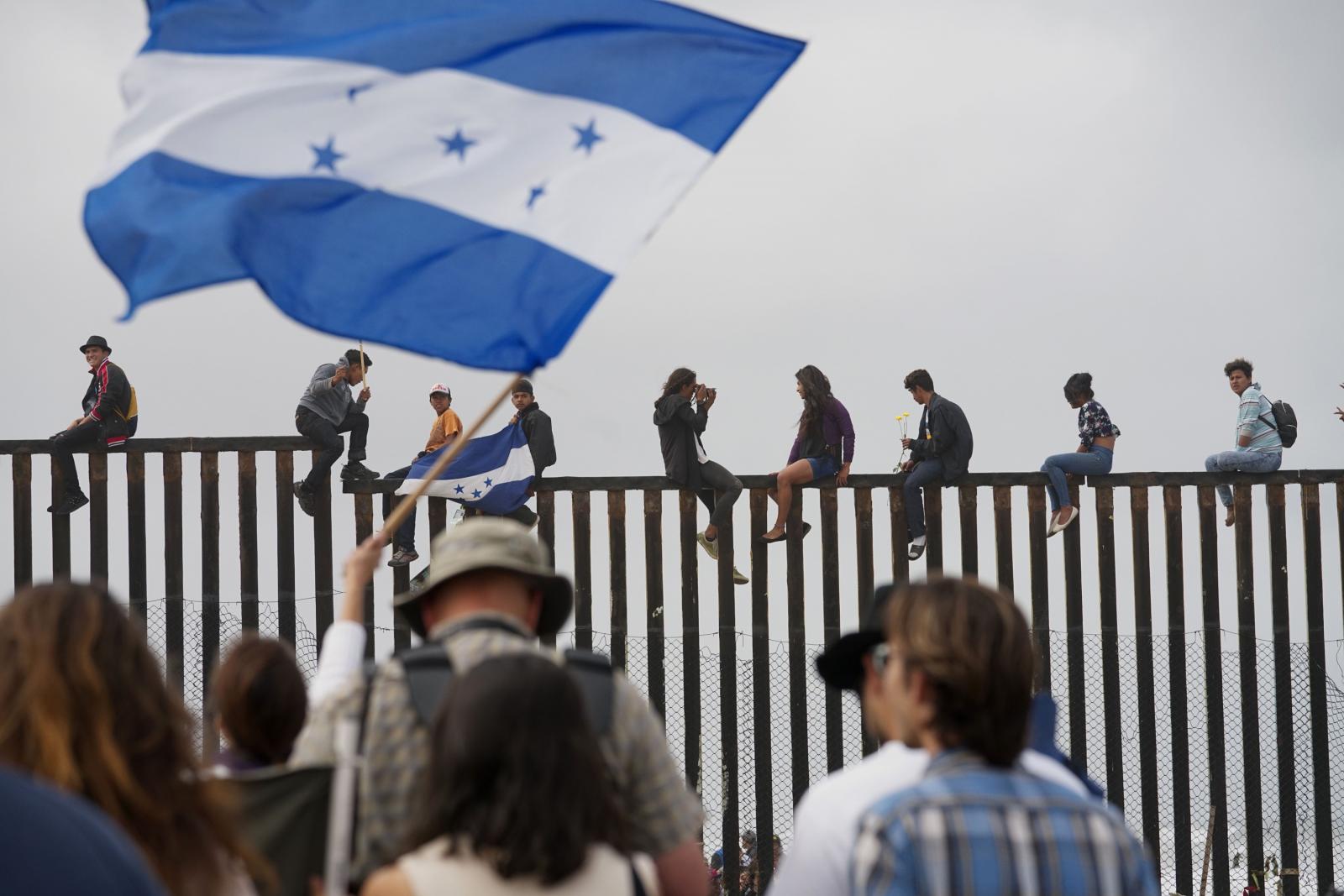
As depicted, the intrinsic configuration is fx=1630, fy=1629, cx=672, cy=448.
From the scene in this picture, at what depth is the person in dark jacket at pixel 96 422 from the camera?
46.1ft

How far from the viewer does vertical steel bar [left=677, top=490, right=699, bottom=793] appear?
14.5m

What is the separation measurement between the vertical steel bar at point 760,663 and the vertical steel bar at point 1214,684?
13.0ft

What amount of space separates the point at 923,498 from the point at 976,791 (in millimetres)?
12104

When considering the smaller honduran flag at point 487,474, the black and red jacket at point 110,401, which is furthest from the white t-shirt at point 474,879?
the black and red jacket at point 110,401

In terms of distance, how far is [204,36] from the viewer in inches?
226

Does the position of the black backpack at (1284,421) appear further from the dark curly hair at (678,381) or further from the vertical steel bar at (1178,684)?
the dark curly hair at (678,381)

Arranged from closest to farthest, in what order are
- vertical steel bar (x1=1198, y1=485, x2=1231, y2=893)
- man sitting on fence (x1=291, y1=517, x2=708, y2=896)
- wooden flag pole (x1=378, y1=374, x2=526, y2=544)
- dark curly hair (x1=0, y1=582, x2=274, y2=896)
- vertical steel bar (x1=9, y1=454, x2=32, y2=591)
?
dark curly hair (x1=0, y1=582, x2=274, y2=896) → man sitting on fence (x1=291, y1=517, x2=708, y2=896) → wooden flag pole (x1=378, y1=374, x2=526, y2=544) → vertical steel bar (x1=9, y1=454, x2=32, y2=591) → vertical steel bar (x1=1198, y1=485, x2=1231, y2=893)

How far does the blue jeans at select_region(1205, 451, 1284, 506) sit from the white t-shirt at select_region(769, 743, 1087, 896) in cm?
1242

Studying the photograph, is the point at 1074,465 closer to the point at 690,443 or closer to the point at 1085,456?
the point at 1085,456

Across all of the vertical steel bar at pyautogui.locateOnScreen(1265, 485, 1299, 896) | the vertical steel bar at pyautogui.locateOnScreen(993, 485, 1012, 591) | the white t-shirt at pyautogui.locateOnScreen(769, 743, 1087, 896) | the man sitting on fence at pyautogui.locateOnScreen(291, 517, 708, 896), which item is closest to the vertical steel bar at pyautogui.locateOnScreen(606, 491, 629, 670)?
the vertical steel bar at pyautogui.locateOnScreen(993, 485, 1012, 591)

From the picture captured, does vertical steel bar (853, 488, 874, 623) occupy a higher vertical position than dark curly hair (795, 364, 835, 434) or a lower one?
lower

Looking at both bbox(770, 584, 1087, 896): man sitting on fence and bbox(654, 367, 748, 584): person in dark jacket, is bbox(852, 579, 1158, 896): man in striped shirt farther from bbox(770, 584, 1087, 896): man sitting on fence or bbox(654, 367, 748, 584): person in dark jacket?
bbox(654, 367, 748, 584): person in dark jacket

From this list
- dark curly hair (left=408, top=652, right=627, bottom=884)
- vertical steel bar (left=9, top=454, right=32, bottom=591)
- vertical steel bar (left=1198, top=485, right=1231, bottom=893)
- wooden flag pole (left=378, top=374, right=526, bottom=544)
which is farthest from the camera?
vertical steel bar (left=1198, top=485, right=1231, bottom=893)

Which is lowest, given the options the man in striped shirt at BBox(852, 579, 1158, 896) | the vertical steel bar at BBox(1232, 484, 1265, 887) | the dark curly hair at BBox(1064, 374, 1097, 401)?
the vertical steel bar at BBox(1232, 484, 1265, 887)
